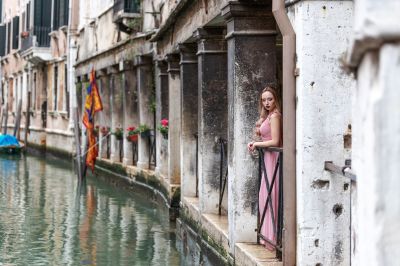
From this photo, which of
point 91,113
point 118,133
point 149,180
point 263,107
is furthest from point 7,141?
point 263,107

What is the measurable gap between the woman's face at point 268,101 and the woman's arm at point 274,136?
0.25 ft

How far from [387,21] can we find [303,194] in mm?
3854

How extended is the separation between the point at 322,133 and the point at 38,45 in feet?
96.0

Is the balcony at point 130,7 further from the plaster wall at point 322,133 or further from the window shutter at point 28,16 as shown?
the window shutter at point 28,16

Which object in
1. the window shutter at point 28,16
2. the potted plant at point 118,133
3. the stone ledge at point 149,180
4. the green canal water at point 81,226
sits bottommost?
the green canal water at point 81,226

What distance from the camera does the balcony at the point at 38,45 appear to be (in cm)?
3388

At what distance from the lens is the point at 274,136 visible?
7082 mm

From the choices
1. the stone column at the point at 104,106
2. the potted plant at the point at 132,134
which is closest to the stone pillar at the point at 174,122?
the potted plant at the point at 132,134

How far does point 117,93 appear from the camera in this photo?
2123 cm

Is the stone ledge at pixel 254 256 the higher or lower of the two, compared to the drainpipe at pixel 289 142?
lower

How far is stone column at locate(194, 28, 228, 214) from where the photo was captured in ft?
32.6

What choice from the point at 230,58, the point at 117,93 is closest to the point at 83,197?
the point at 117,93

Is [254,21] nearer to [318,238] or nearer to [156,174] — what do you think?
[318,238]

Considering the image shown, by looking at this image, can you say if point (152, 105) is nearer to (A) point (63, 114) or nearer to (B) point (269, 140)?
(B) point (269, 140)
